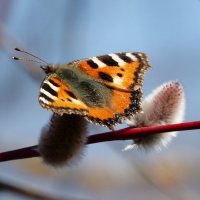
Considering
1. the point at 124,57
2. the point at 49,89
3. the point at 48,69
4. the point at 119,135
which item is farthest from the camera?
the point at 124,57

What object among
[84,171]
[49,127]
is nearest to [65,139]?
[49,127]

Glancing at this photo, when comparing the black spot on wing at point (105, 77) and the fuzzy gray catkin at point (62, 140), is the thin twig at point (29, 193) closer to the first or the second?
the fuzzy gray catkin at point (62, 140)

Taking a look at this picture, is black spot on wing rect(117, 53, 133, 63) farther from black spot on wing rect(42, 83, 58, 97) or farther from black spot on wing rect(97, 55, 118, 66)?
black spot on wing rect(42, 83, 58, 97)

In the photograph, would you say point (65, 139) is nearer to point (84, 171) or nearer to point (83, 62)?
point (83, 62)

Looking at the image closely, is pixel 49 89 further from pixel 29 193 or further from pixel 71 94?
pixel 29 193

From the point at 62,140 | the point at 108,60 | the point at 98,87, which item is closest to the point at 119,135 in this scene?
the point at 62,140

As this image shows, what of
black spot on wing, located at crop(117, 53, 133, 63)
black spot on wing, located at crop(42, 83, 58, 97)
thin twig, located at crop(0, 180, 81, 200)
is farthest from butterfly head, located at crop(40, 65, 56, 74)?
thin twig, located at crop(0, 180, 81, 200)
